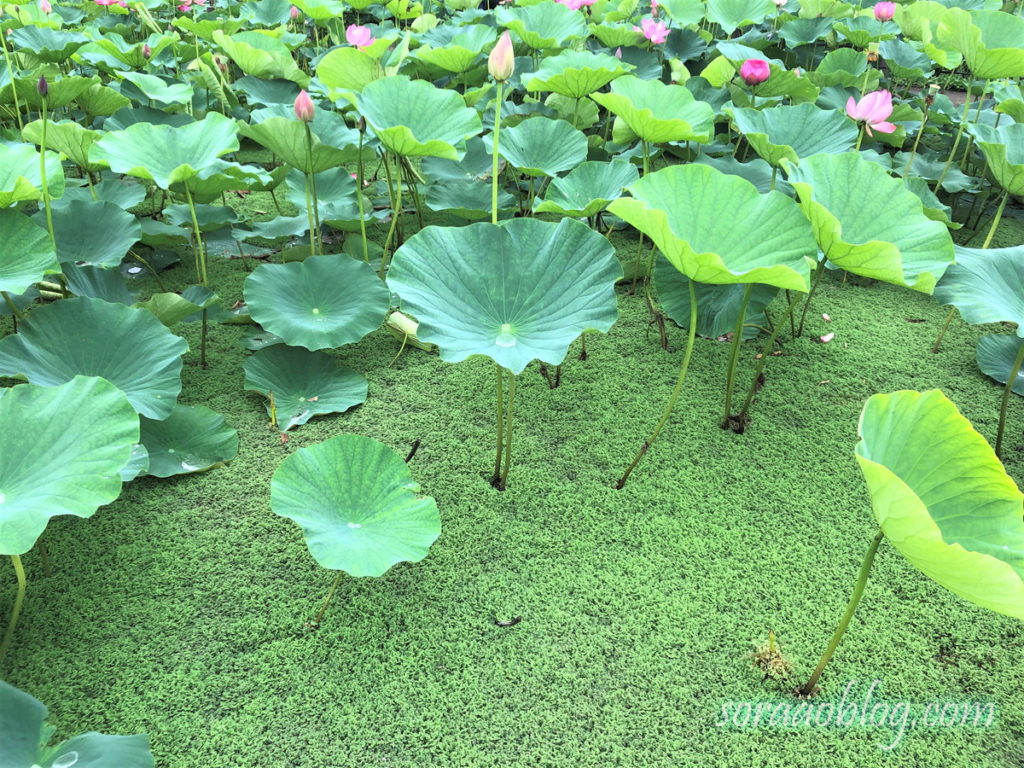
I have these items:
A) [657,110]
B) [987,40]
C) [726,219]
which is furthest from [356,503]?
[987,40]

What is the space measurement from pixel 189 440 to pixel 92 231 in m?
0.66

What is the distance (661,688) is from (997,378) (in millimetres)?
1304

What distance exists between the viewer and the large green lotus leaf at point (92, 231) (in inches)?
64.3

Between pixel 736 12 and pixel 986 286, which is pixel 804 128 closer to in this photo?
pixel 986 286

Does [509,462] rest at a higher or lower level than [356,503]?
lower

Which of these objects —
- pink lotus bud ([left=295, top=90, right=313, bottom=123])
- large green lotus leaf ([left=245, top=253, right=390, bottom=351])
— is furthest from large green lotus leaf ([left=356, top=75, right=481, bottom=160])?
large green lotus leaf ([left=245, top=253, right=390, bottom=351])

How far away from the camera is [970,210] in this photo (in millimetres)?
2508

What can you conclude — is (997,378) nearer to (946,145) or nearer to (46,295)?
(946,145)

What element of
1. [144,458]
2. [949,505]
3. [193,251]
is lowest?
[193,251]

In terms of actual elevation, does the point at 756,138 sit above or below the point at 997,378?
above

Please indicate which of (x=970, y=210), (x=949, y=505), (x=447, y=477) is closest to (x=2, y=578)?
(x=447, y=477)

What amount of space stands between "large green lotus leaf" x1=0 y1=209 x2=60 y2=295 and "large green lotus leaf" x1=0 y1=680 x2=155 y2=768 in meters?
0.81

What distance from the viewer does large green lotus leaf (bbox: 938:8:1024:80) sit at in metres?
2.00

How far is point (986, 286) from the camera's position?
53.7 inches
